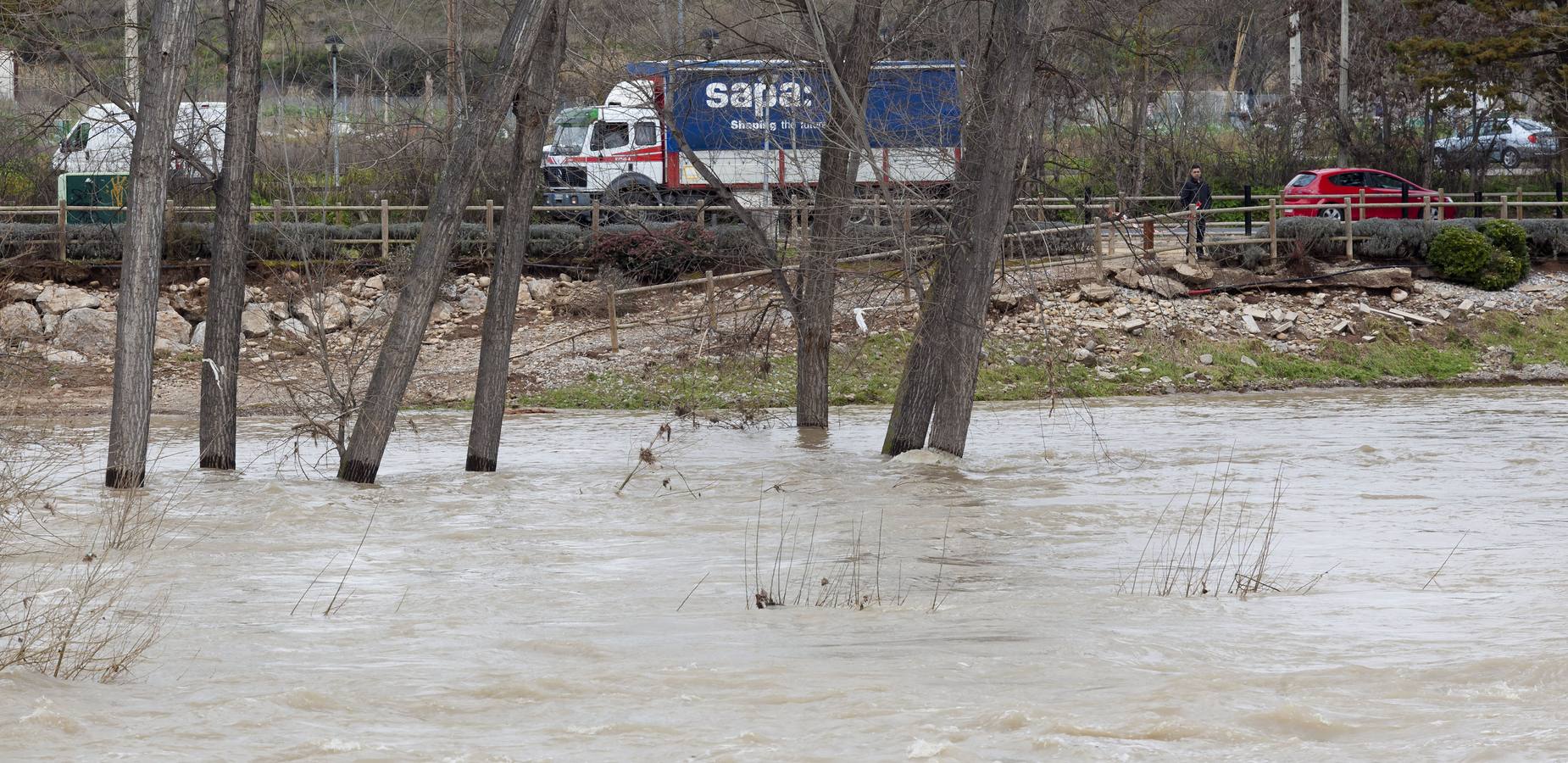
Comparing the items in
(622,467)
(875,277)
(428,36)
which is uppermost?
(428,36)

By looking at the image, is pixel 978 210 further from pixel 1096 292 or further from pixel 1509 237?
pixel 1509 237

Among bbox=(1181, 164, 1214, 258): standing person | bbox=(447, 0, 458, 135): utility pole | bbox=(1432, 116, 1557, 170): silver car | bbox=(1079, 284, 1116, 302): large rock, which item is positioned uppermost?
bbox=(1432, 116, 1557, 170): silver car

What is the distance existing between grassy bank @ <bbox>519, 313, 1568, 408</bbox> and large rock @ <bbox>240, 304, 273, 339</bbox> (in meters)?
5.27

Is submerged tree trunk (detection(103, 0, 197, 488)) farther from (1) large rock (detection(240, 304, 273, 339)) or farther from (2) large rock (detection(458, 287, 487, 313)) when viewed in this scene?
(2) large rock (detection(458, 287, 487, 313))

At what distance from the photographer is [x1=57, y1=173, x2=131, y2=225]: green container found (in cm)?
2855

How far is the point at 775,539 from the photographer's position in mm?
11992

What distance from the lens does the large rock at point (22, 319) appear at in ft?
83.7

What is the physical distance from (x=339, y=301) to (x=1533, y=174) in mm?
28368

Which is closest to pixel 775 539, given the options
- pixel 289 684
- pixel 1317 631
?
pixel 1317 631

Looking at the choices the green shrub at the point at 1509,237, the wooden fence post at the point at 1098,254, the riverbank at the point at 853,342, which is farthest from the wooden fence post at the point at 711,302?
the green shrub at the point at 1509,237

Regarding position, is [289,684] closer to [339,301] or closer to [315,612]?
[315,612]

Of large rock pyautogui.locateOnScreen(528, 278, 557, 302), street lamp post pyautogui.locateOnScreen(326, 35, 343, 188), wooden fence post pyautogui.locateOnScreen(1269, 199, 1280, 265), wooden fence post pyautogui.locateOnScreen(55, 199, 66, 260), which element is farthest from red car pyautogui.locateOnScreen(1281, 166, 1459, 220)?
wooden fence post pyautogui.locateOnScreen(55, 199, 66, 260)

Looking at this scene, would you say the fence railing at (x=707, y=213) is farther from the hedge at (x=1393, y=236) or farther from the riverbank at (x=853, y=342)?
the riverbank at (x=853, y=342)

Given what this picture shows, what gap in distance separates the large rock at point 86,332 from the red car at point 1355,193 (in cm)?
2086
